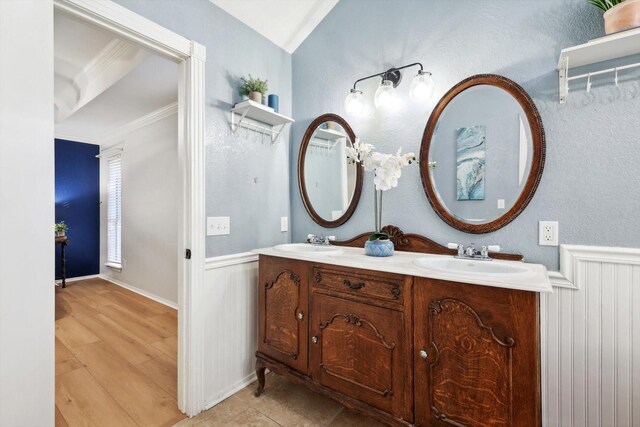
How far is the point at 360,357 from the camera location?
1.44 meters

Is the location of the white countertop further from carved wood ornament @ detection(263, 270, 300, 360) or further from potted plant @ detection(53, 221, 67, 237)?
potted plant @ detection(53, 221, 67, 237)

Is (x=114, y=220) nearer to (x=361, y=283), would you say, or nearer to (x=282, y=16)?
(x=282, y=16)

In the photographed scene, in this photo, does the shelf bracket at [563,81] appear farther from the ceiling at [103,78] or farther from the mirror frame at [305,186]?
the ceiling at [103,78]

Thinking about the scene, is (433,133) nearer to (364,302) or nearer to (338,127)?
(338,127)

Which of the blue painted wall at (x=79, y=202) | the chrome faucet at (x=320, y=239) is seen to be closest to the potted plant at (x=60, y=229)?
the blue painted wall at (x=79, y=202)

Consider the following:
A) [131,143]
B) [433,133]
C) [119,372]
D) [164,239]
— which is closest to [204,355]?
[119,372]

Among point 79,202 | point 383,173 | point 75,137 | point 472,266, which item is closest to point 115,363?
point 383,173

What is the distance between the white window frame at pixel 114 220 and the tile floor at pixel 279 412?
12.5 feet

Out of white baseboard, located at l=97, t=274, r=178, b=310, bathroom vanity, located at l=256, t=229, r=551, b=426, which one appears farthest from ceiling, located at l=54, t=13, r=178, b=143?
white baseboard, located at l=97, t=274, r=178, b=310

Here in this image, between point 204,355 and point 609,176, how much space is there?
2.35 metres

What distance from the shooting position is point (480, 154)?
160cm

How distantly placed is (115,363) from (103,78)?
2.63 m

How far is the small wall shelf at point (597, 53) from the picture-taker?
1145 mm

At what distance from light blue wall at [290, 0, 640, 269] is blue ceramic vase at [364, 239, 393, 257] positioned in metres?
0.26
